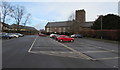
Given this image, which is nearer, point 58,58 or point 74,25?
point 58,58

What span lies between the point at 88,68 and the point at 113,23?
4287 centimetres

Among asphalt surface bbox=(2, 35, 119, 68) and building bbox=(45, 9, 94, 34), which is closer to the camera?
asphalt surface bbox=(2, 35, 119, 68)

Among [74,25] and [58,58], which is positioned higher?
[74,25]

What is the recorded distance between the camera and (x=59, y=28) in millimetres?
126312

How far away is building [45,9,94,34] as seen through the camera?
68.1 m

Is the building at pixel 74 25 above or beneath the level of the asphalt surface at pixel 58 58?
above

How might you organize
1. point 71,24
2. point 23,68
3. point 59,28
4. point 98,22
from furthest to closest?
point 59,28 < point 71,24 < point 98,22 < point 23,68

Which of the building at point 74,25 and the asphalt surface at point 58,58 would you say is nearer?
the asphalt surface at point 58,58

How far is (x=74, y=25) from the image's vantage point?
67.8 metres

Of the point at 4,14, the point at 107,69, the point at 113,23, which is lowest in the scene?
the point at 107,69

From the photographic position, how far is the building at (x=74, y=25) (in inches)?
2682

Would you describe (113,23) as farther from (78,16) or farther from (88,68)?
(78,16)

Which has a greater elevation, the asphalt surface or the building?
the building

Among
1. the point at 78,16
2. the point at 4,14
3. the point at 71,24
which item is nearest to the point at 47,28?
the point at 78,16
